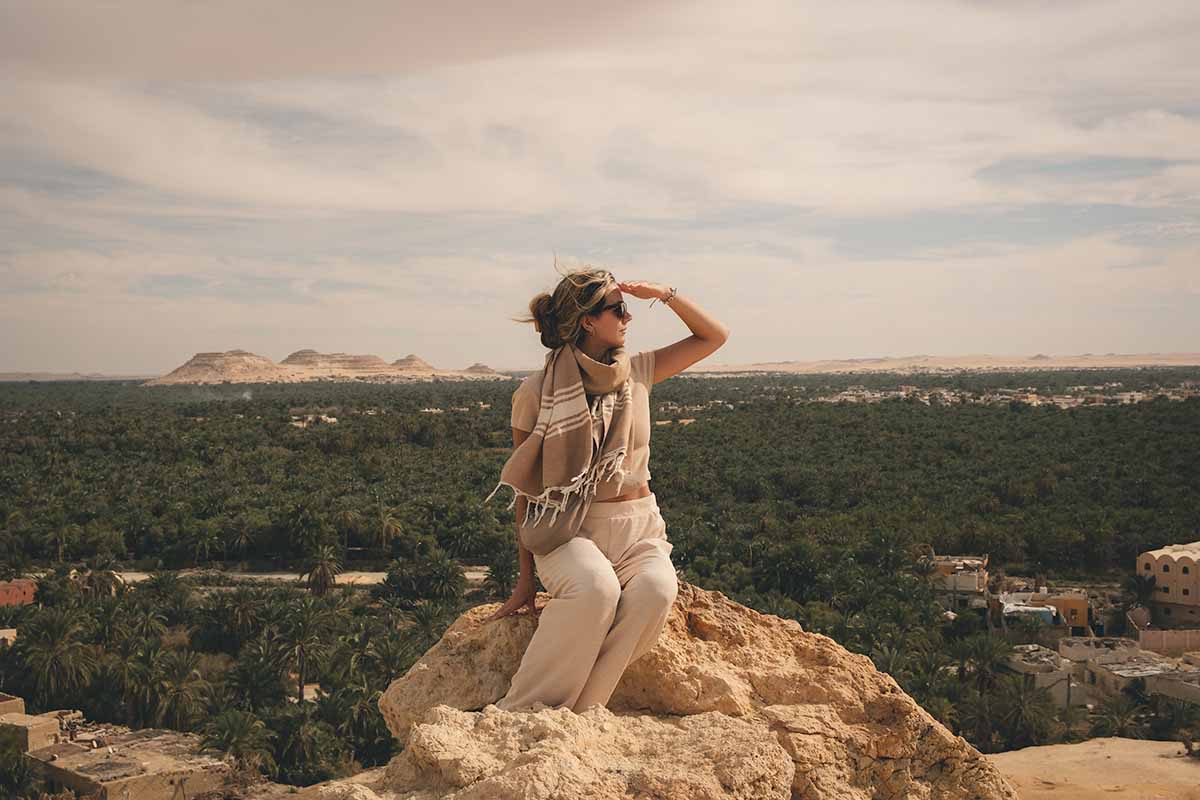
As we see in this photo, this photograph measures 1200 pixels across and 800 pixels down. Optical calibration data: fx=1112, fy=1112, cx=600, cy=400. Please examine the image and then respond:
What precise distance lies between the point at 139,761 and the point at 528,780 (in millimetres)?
20496

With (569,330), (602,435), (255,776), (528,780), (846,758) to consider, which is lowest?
(255,776)

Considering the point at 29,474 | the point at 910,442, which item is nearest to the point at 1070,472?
the point at 910,442

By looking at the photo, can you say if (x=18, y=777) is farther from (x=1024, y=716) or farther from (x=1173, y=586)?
(x=1173, y=586)

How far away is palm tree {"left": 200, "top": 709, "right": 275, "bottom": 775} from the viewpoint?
20.9m

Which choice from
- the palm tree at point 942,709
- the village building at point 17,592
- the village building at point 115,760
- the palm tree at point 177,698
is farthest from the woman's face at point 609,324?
the village building at point 17,592

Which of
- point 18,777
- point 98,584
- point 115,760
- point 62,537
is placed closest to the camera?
point 18,777

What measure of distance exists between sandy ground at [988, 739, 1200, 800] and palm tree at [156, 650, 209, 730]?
2025 cm

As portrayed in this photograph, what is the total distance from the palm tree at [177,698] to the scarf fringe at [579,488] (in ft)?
74.8

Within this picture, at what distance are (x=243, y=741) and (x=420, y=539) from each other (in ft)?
68.1

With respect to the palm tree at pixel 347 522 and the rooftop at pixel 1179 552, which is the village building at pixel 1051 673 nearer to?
the rooftop at pixel 1179 552

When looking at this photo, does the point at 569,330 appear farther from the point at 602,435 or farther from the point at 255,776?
the point at 255,776

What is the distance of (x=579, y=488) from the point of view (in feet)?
13.3

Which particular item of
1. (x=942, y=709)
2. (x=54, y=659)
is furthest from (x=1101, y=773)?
(x=54, y=659)

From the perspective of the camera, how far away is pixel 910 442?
218ft
